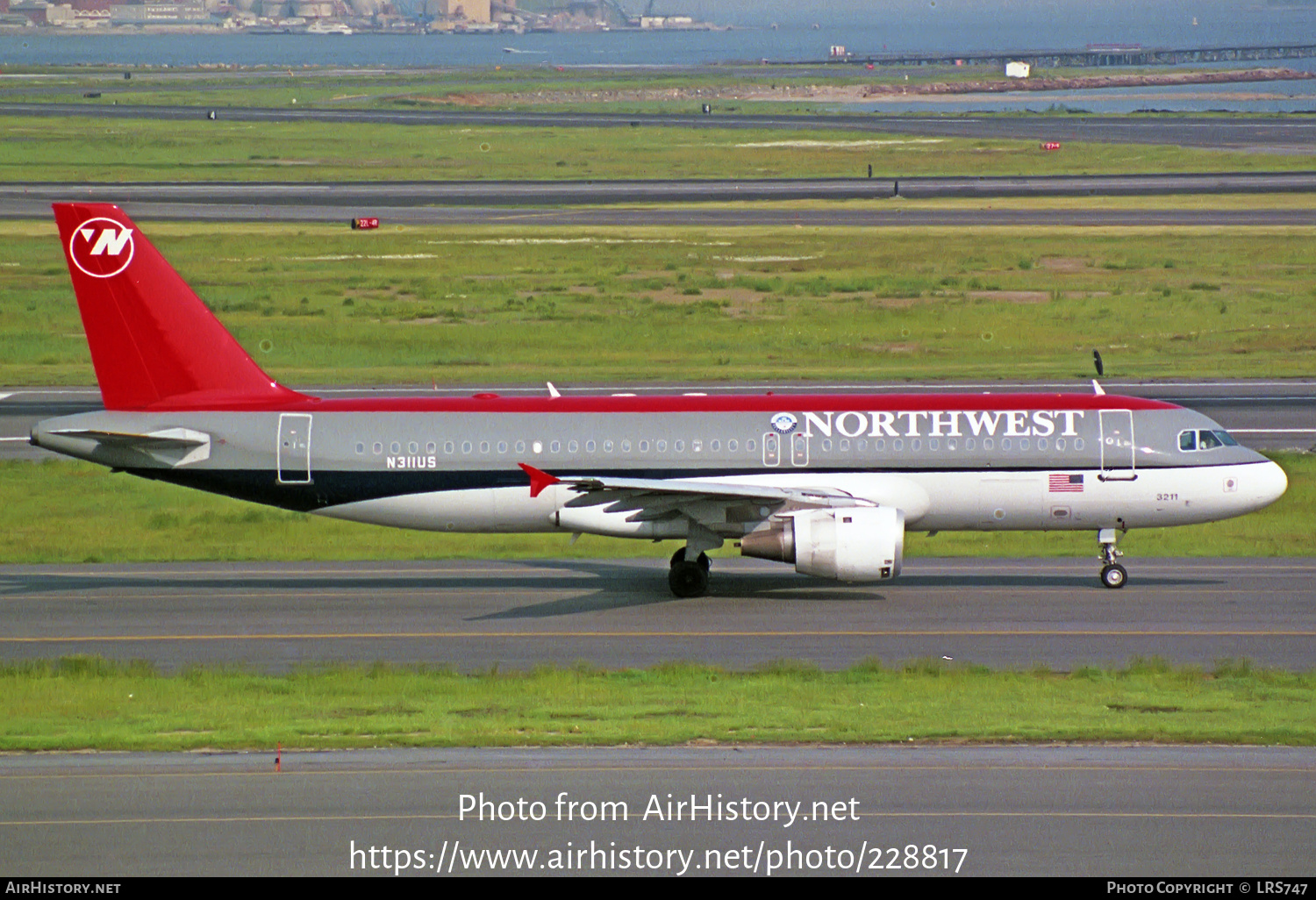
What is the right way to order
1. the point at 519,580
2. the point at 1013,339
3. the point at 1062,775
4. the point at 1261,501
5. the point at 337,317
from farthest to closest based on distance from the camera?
the point at 337,317 < the point at 1013,339 < the point at 519,580 < the point at 1261,501 < the point at 1062,775

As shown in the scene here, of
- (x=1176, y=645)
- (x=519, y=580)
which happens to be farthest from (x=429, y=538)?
(x=1176, y=645)

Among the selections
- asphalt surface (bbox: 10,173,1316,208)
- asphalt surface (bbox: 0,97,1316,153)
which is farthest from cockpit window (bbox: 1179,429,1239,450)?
asphalt surface (bbox: 0,97,1316,153)

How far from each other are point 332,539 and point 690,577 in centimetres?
1200

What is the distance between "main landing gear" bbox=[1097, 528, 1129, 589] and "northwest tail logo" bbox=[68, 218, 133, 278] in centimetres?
2328

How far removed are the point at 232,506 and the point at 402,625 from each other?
1599 centimetres

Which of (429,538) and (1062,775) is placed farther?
(429,538)

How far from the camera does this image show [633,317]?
78.6 meters

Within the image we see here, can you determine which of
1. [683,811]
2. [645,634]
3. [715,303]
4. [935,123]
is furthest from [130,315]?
[935,123]

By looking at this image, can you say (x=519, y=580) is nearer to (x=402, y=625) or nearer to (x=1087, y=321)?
(x=402, y=625)

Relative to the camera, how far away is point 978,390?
196 ft

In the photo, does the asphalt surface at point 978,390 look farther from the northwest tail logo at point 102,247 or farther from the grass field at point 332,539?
the northwest tail logo at point 102,247

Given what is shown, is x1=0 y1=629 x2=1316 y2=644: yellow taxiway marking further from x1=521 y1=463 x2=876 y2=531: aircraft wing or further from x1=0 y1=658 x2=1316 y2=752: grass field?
x1=521 y1=463 x2=876 y2=531: aircraft wing

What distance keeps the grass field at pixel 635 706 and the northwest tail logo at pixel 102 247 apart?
34.1 ft

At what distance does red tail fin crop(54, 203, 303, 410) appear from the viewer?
36.1 m
